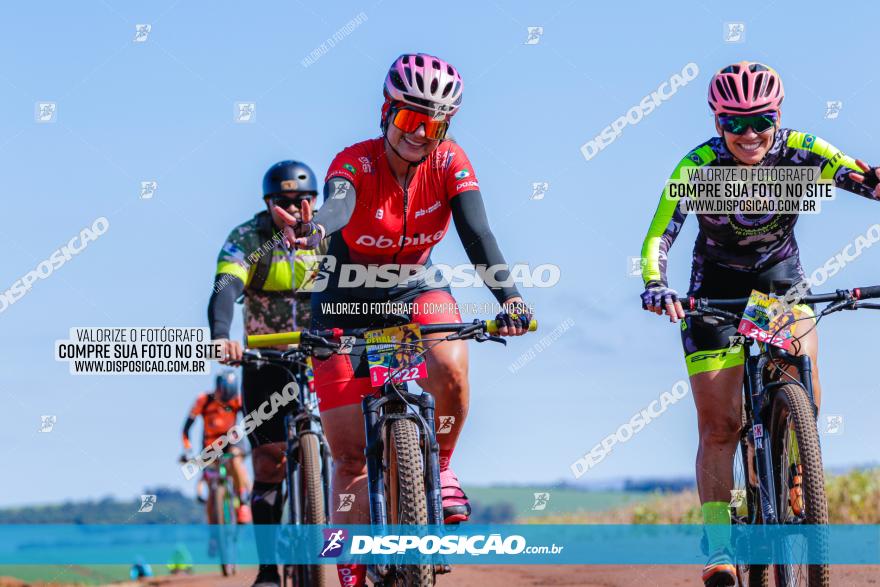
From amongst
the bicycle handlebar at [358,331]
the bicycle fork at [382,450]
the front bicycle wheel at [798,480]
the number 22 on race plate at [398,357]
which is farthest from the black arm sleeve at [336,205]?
the front bicycle wheel at [798,480]

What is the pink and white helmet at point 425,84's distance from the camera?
7.30 metres

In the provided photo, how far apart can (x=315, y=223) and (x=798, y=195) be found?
2.86 meters

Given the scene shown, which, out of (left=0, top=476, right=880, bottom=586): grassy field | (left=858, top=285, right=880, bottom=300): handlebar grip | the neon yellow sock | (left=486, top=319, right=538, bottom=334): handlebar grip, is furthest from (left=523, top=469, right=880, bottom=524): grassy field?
(left=486, top=319, right=538, bottom=334): handlebar grip

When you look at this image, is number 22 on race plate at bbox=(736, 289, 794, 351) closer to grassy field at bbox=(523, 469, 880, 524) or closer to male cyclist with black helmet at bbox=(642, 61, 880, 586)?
male cyclist with black helmet at bbox=(642, 61, 880, 586)

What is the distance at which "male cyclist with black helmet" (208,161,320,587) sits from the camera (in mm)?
9625

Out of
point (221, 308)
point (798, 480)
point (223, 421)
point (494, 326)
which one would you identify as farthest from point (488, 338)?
point (223, 421)

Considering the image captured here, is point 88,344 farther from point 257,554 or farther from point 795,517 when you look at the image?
point 795,517

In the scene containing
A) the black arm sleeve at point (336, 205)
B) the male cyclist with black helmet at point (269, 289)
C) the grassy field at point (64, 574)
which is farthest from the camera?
the grassy field at point (64, 574)

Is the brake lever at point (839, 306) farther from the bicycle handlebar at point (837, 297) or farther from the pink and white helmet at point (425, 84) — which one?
the pink and white helmet at point (425, 84)

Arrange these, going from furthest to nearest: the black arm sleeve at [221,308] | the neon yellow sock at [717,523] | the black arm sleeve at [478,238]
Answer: the black arm sleeve at [221,308], the neon yellow sock at [717,523], the black arm sleeve at [478,238]

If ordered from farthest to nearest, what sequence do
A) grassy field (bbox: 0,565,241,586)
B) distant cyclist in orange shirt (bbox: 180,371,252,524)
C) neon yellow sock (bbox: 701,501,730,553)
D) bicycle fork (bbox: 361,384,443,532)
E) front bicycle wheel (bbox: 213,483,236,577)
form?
distant cyclist in orange shirt (bbox: 180,371,252,524) → front bicycle wheel (bbox: 213,483,236,577) → grassy field (bbox: 0,565,241,586) → neon yellow sock (bbox: 701,501,730,553) → bicycle fork (bbox: 361,384,443,532)

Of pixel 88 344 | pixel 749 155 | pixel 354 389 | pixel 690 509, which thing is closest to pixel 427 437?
pixel 354 389

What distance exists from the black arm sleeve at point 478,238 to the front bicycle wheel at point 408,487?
3.04 feet

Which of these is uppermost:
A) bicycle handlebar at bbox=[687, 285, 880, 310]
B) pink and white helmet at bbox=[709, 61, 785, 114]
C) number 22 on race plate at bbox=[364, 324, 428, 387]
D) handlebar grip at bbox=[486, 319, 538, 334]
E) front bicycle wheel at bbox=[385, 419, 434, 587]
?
pink and white helmet at bbox=[709, 61, 785, 114]
